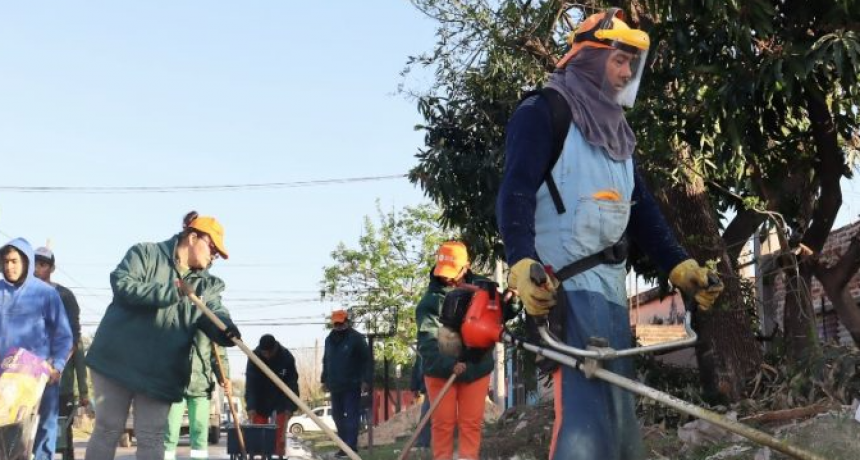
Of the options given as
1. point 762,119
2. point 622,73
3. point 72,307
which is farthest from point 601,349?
point 72,307

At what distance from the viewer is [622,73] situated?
4.80 metres

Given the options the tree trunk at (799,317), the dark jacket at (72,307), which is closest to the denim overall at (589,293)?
the tree trunk at (799,317)

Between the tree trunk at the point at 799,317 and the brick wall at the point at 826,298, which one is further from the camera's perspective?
the brick wall at the point at 826,298

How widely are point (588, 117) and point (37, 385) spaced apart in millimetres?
4913

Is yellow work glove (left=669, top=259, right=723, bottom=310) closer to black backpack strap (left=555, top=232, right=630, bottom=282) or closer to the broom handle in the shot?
black backpack strap (left=555, top=232, right=630, bottom=282)

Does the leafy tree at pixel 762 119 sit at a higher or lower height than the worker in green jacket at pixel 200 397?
higher

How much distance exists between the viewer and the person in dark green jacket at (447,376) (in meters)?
9.30

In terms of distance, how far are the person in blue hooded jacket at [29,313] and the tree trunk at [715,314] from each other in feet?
19.4

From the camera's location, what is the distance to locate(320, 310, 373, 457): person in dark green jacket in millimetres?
15445

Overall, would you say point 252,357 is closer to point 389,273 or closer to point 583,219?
point 583,219

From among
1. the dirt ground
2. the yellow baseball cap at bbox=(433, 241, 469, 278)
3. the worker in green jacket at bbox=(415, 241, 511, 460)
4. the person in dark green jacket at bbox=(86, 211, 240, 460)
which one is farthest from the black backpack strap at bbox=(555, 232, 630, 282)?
the yellow baseball cap at bbox=(433, 241, 469, 278)

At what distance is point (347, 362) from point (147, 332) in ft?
26.4

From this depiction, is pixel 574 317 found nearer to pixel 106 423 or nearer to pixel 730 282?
pixel 106 423

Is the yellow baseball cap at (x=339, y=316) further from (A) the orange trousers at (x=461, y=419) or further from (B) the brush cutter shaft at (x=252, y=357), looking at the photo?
(B) the brush cutter shaft at (x=252, y=357)
